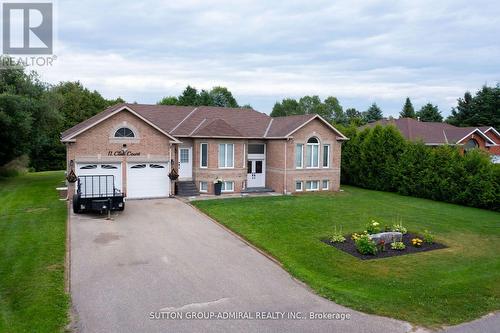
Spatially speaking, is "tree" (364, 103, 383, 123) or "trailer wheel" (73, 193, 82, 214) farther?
"tree" (364, 103, 383, 123)

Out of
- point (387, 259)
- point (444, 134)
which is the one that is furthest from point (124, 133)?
point (444, 134)

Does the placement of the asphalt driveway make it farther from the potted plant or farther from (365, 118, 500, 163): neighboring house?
(365, 118, 500, 163): neighboring house

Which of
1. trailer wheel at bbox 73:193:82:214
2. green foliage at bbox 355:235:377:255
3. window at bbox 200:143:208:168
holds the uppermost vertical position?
window at bbox 200:143:208:168

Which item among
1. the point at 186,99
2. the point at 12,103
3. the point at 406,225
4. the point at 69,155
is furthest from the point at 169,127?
the point at 186,99

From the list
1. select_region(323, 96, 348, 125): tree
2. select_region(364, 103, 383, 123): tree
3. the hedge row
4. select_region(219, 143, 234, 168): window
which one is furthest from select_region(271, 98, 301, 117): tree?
select_region(219, 143, 234, 168): window

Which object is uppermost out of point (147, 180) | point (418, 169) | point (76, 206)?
point (418, 169)

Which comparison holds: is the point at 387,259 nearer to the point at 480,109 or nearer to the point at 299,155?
the point at 299,155
